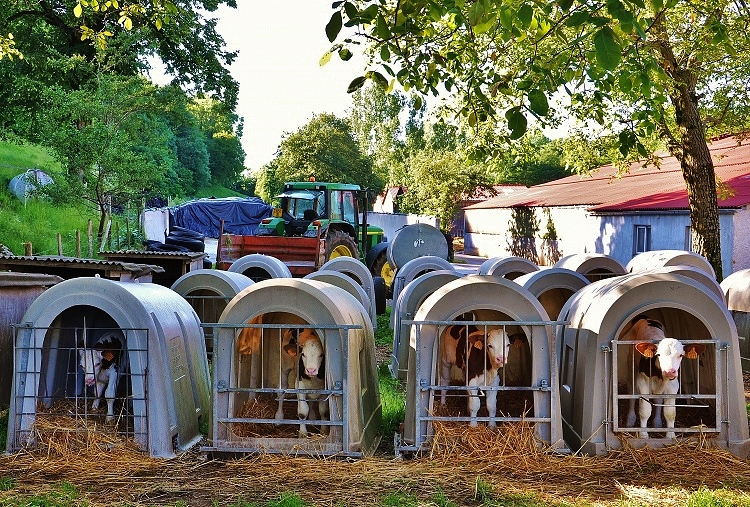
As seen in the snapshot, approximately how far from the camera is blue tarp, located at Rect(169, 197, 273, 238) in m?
59.3

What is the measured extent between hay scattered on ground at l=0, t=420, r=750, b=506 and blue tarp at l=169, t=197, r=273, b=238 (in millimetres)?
51451

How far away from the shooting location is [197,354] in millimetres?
9547

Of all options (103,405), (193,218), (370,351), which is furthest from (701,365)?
(193,218)

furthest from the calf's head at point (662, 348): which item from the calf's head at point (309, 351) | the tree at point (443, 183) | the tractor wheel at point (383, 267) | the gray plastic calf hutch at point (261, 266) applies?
the tree at point (443, 183)

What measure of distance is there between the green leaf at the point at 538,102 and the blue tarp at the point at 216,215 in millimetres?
52730

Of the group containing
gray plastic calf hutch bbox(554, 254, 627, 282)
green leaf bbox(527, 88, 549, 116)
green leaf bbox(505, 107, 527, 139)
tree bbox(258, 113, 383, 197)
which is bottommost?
gray plastic calf hutch bbox(554, 254, 627, 282)

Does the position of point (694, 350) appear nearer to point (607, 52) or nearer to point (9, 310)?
point (607, 52)

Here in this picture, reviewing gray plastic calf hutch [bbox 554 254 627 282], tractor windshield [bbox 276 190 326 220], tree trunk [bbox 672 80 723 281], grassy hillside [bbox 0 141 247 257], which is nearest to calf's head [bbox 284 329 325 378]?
gray plastic calf hutch [bbox 554 254 627 282]

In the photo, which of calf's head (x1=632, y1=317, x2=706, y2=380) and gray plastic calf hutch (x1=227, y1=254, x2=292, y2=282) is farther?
gray plastic calf hutch (x1=227, y1=254, x2=292, y2=282)

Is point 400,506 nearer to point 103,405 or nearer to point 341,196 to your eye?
point 103,405

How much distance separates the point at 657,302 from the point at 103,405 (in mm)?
5289

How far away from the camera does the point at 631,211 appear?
107 feet

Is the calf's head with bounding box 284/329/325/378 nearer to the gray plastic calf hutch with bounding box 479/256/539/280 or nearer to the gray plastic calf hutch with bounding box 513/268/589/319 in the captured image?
the gray plastic calf hutch with bounding box 513/268/589/319

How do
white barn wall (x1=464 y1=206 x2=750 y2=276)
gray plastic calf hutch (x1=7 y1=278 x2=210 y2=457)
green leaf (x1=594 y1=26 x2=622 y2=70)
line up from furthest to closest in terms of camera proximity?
white barn wall (x1=464 y1=206 x2=750 y2=276) < gray plastic calf hutch (x1=7 y1=278 x2=210 y2=457) < green leaf (x1=594 y1=26 x2=622 y2=70)
